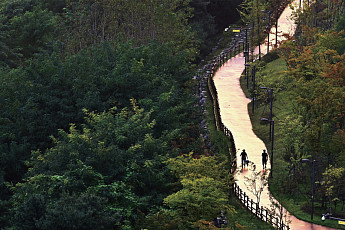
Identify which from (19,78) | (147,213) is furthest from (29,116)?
(147,213)

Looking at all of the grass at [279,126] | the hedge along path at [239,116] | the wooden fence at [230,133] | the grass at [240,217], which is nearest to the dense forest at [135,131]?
the grass at [279,126]

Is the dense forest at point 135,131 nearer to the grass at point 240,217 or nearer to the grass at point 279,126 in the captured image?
the grass at point 279,126

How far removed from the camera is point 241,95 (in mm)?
77188

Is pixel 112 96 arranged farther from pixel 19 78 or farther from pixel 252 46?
pixel 252 46

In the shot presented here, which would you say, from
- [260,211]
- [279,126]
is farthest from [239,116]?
[260,211]

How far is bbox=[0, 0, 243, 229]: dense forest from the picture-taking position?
39594mm

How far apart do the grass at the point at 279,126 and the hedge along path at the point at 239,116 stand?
62 cm

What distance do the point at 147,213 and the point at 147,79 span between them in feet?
67.7

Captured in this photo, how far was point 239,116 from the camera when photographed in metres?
69.4

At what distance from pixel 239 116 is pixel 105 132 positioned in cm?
2594

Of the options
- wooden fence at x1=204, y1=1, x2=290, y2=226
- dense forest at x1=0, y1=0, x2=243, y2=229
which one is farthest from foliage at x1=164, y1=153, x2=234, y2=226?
wooden fence at x1=204, y1=1, x2=290, y2=226

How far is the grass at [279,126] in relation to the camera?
1826 inches

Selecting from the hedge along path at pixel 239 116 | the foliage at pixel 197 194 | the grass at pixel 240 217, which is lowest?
the hedge along path at pixel 239 116

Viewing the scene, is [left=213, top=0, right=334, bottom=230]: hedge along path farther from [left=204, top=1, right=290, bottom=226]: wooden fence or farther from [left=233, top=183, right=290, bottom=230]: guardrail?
[left=233, top=183, right=290, bottom=230]: guardrail
